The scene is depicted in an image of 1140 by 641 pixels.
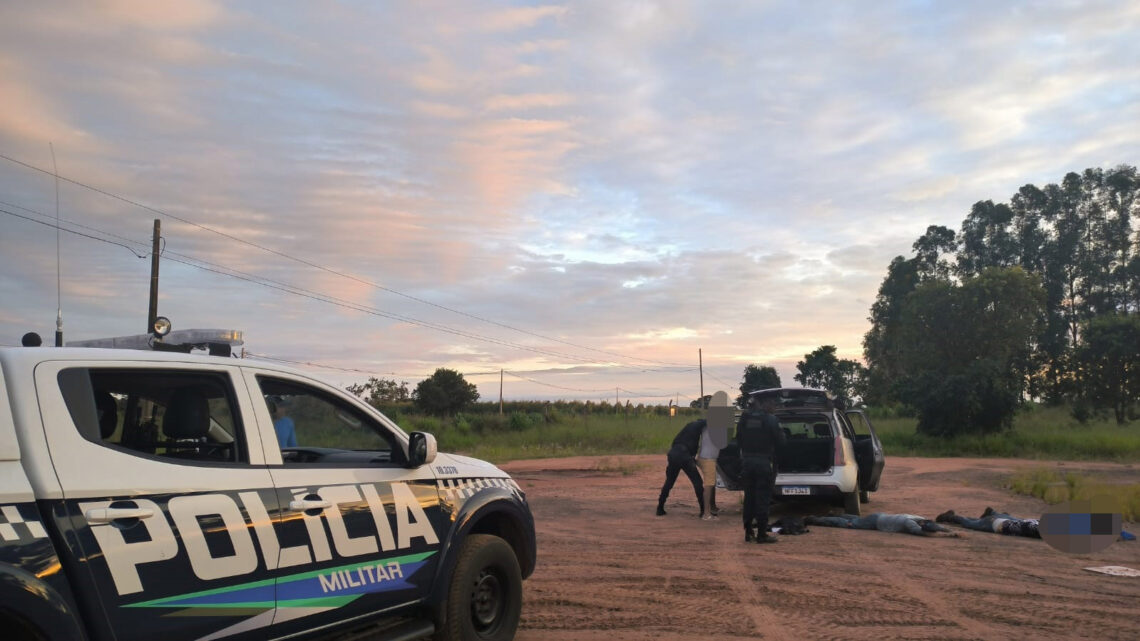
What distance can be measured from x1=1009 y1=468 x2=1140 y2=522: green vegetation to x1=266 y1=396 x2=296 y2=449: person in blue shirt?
12.0 meters

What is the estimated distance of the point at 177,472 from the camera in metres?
3.64

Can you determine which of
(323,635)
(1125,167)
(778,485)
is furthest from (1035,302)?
(323,635)

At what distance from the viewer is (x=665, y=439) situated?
3791cm

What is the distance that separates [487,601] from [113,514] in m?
2.73

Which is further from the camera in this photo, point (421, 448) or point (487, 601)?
point (487, 601)

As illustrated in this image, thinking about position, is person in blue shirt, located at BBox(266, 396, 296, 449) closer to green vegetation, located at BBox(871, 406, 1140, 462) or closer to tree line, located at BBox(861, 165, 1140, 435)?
green vegetation, located at BBox(871, 406, 1140, 462)

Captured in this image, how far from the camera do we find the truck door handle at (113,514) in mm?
3197

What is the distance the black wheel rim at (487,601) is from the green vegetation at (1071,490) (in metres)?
10.5

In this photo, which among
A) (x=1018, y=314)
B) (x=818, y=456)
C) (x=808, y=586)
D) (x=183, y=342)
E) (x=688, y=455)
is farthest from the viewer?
(x=1018, y=314)

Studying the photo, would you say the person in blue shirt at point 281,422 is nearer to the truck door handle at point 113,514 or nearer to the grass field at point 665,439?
the truck door handle at point 113,514

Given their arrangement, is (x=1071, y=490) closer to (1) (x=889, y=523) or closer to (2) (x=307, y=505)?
(1) (x=889, y=523)

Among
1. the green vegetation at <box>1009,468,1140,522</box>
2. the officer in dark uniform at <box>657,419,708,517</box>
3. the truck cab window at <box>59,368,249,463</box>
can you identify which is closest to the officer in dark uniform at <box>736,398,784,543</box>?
the officer in dark uniform at <box>657,419,708,517</box>

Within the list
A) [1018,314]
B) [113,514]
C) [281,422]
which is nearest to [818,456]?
[281,422]

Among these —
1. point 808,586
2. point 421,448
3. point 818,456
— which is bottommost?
point 808,586
